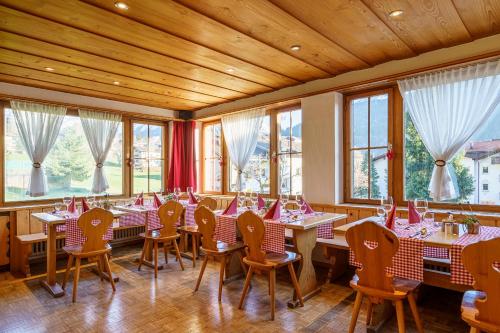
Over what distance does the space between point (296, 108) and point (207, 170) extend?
233 centimetres

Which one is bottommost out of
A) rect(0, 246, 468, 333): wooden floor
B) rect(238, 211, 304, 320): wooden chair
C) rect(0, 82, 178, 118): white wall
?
rect(0, 246, 468, 333): wooden floor

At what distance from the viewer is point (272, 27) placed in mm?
2676

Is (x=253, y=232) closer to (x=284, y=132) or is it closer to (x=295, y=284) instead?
(x=295, y=284)

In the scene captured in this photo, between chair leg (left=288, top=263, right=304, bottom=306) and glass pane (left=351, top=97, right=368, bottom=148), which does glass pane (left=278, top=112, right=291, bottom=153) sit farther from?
chair leg (left=288, top=263, right=304, bottom=306)

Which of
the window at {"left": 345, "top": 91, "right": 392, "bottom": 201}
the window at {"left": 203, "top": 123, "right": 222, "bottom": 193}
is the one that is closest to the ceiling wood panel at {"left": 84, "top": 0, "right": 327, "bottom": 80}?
the window at {"left": 345, "top": 91, "right": 392, "bottom": 201}

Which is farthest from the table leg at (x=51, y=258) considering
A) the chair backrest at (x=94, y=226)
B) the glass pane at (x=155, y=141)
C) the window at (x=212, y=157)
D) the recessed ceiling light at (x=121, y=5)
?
the window at (x=212, y=157)

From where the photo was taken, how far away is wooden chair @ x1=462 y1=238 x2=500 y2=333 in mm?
1631

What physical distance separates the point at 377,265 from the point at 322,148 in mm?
2238

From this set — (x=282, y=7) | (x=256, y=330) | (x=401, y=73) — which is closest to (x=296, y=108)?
(x=401, y=73)

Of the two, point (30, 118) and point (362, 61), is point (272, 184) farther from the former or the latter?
point (30, 118)

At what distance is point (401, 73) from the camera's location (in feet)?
11.4

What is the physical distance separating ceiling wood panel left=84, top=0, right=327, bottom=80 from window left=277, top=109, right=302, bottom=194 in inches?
43.5

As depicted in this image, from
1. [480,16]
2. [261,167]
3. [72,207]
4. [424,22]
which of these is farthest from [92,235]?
[480,16]

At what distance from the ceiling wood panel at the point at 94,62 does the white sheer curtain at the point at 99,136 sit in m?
1.49
